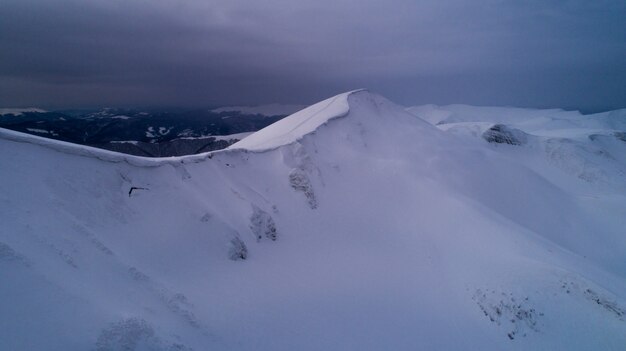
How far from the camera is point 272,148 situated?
74.2 feet

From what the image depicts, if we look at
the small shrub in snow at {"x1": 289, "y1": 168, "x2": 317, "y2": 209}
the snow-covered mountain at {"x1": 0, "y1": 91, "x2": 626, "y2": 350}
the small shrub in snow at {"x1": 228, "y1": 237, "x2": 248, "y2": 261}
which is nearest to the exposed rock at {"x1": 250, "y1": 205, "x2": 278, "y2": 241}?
the snow-covered mountain at {"x1": 0, "y1": 91, "x2": 626, "y2": 350}

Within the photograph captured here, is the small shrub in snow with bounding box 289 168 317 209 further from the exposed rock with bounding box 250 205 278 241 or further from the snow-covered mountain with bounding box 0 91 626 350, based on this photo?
the exposed rock with bounding box 250 205 278 241

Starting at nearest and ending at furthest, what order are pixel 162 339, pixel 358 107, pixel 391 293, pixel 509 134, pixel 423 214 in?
pixel 162 339 < pixel 391 293 < pixel 423 214 < pixel 358 107 < pixel 509 134

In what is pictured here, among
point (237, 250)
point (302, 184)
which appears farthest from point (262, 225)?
point (302, 184)

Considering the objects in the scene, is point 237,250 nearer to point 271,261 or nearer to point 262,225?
point 271,261

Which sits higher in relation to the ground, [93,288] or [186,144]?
[93,288]

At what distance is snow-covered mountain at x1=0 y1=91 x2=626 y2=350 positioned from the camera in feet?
28.0

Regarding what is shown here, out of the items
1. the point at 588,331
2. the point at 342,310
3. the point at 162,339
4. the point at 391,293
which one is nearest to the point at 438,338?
the point at 391,293

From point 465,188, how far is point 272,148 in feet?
55.0

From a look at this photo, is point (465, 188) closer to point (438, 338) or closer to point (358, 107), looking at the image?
point (358, 107)

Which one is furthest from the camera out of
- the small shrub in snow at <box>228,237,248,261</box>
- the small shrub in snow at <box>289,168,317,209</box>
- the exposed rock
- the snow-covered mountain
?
the small shrub in snow at <box>289,168,317,209</box>

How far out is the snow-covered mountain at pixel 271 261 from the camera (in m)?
8.54

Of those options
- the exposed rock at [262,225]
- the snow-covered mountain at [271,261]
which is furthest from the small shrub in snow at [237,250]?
the exposed rock at [262,225]

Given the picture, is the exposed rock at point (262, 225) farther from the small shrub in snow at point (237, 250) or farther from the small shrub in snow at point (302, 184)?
the small shrub in snow at point (302, 184)
